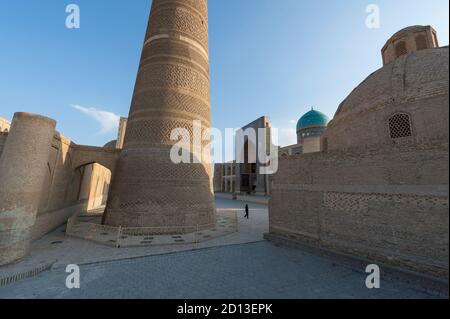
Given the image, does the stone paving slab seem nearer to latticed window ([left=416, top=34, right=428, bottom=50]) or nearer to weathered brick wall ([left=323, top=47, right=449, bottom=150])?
weathered brick wall ([left=323, top=47, right=449, bottom=150])

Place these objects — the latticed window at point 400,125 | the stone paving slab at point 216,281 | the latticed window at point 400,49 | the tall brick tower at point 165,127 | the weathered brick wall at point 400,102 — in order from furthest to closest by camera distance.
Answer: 1. the latticed window at point 400,49
2. the tall brick tower at point 165,127
3. the latticed window at point 400,125
4. the weathered brick wall at point 400,102
5. the stone paving slab at point 216,281

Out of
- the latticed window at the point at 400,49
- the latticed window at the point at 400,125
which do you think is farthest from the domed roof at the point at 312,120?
the latticed window at the point at 400,125

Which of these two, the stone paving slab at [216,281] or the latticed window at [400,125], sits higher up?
the latticed window at [400,125]

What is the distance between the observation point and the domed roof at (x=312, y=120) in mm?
33094

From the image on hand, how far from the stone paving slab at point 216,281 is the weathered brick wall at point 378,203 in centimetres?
85

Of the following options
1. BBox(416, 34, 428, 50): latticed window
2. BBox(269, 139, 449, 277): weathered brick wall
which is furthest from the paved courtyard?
BBox(416, 34, 428, 50): latticed window

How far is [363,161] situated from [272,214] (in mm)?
4621

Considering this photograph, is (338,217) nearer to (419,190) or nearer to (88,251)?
(419,190)

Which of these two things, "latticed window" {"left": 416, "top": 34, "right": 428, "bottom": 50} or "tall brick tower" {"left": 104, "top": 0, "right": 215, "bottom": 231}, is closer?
"tall brick tower" {"left": 104, "top": 0, "right": 215, "bottom": 231}

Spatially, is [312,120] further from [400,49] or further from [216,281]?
[216,281]

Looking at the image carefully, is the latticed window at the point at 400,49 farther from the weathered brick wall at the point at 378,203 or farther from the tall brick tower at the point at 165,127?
the tall brick tower at the point at 165,127

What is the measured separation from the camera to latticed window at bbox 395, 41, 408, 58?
38.1 ft

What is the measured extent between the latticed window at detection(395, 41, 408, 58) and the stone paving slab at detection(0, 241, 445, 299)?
12380mm

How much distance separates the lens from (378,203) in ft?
21.5
